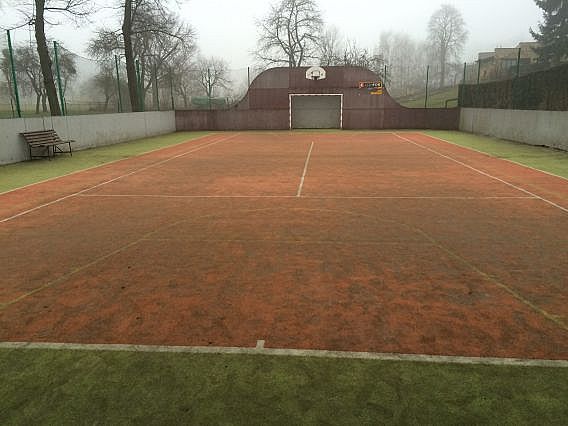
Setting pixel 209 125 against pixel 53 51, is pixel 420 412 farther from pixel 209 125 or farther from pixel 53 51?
pixel 209 125

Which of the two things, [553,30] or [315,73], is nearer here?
[315,73]

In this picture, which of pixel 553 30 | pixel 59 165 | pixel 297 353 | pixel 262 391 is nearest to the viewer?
pixel 262 391

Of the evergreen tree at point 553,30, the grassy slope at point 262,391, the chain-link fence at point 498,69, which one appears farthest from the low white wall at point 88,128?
the evergreen tree at point 553,30

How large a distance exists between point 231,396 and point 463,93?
107ft

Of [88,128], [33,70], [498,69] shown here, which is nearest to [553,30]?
[498,69]

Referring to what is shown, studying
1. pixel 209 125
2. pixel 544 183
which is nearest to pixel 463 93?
pixel 209 125

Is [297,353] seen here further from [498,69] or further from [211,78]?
[211,78]

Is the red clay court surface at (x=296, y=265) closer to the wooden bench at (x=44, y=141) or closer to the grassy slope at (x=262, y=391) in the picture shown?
the grassy slope at (x=262, y=391)

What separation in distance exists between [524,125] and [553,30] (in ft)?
138

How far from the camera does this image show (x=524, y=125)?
2120 centimetres

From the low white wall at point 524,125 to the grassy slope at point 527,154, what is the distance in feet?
1.46

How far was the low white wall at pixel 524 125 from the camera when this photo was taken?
18234 millimetres

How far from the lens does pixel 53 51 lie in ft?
70.1

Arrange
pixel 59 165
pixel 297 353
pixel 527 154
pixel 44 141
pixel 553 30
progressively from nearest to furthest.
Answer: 1. pixel 297 353
2. pixel 59 165
3. pixel 527 154
4. pixel 44 141
5. pixel 553 30
